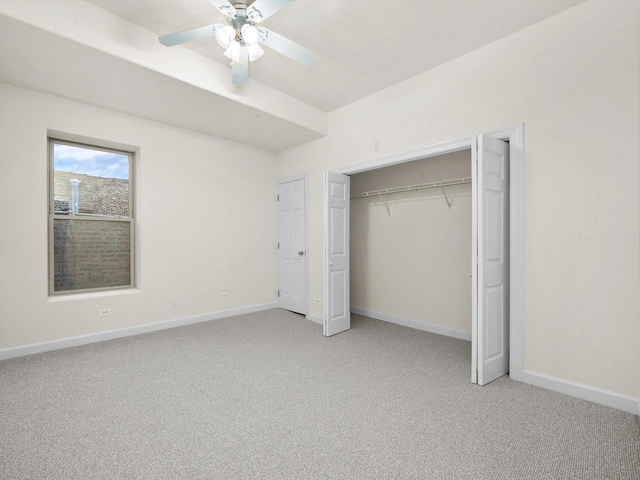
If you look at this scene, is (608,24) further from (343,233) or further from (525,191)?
(343,233)

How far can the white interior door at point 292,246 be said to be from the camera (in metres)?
5.10

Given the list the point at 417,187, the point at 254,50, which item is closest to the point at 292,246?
the point at 417,187

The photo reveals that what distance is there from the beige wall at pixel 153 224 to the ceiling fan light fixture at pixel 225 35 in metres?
2.23

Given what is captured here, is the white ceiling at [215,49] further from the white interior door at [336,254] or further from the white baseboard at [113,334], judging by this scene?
the white baseboard at [113,334]

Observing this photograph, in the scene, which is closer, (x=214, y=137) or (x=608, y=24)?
(x=608, y=24)

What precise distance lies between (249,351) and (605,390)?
122 inches

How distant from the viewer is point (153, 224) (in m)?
4.22

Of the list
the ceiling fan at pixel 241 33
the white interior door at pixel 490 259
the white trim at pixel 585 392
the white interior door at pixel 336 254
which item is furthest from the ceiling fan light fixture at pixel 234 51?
the white trim at pixel 585 392

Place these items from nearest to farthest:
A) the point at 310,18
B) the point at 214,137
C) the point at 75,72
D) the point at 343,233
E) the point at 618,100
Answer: the point at 618,100, the point at 310,18, the point at 75,72, the point at 343,233, the point at 214,137

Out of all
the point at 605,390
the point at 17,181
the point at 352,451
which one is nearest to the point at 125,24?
the point at 17,181

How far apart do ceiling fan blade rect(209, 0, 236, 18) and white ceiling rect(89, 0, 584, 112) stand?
339 millimetres

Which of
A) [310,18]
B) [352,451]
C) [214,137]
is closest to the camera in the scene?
[352,451]

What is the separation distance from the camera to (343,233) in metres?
4.30

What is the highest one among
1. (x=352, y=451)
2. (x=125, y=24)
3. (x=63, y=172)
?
(x=125, y=24)
